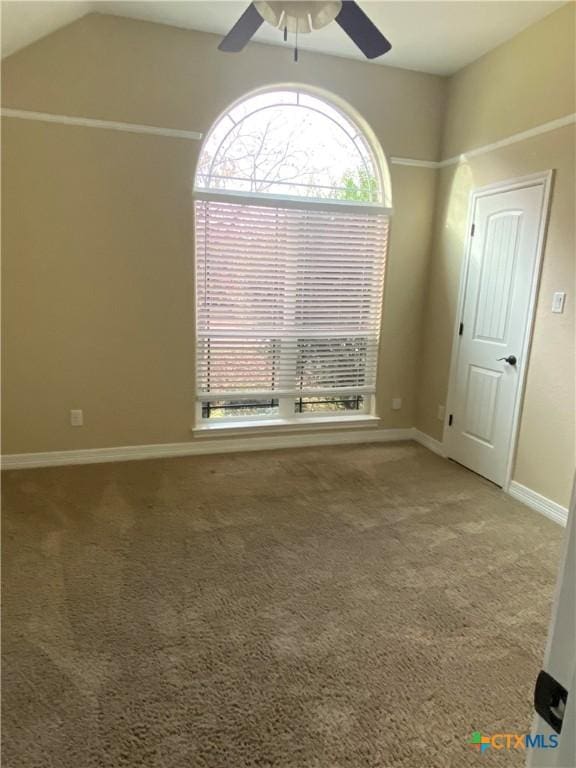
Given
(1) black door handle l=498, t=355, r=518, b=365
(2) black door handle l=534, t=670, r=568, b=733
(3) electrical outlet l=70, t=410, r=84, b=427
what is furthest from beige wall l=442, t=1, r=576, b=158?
(3) electrical outlet l=70, t=410, r=84, b=427

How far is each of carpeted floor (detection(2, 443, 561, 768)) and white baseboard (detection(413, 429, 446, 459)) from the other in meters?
0.74

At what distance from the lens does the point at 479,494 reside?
3.37 metres

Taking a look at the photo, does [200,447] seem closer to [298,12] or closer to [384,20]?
[298,12]

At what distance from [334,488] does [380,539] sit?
2.29 feet

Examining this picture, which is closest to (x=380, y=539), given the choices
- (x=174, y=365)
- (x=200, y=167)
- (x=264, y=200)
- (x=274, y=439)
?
(x=274, y=439)

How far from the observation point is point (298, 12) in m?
2.15

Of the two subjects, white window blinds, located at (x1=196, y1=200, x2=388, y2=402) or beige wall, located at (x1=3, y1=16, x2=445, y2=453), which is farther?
white window blinds, located at (x1=196, y1=200, x2=388, y2=402)

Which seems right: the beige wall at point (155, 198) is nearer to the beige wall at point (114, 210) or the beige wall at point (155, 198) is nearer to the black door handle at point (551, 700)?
the beige wall at point (114, 210)

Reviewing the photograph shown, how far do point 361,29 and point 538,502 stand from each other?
9.63ft

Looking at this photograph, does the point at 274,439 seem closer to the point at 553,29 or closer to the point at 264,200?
the point at 264,200

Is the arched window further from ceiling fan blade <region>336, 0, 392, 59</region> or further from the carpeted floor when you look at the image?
ceiling fan blade <region>336, 0, 392, 59</region>

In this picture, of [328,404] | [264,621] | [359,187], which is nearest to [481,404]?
[328,404]

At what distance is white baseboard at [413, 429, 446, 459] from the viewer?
162 inches

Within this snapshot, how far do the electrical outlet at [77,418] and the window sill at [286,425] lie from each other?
84 cm
